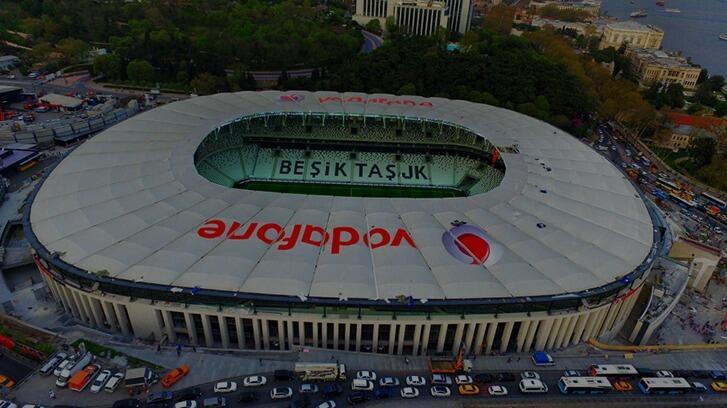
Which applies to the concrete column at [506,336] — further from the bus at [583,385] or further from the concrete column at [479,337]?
the bus at [583,385]

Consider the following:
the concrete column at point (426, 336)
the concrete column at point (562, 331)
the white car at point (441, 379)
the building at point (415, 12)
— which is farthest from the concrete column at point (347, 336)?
the building at point (415, 12)

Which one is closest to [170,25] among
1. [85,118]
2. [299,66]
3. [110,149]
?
[299,66]

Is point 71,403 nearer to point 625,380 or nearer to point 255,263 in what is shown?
point 255,263

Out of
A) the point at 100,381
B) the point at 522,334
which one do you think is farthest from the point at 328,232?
the point at 100,381

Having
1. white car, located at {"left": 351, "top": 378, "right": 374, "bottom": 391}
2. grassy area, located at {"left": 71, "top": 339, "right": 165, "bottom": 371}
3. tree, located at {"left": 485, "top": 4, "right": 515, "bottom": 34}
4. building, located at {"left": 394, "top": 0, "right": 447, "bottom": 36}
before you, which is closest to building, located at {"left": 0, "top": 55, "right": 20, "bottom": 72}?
grassy area, located at {"left": 71, "top": 339, "right": 165, "bottom": 371}

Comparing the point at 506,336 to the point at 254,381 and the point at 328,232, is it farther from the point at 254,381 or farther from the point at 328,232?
the point at 254,381
